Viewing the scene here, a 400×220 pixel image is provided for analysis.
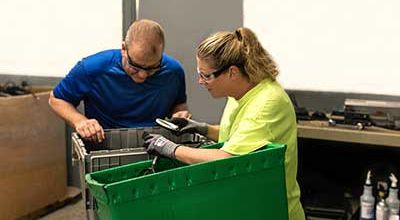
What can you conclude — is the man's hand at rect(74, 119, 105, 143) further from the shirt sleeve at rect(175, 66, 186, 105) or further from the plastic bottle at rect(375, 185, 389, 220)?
the plastic bottle at rect(375, 185, 389, 220)

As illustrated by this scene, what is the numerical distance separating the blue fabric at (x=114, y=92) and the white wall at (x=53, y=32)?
1.33m

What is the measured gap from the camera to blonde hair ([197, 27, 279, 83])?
1.74 m

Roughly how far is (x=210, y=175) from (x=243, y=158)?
114 millimetres

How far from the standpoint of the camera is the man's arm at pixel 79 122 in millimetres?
1977

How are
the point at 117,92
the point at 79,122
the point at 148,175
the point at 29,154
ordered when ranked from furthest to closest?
1. the point at 29,154
2. the point at 117,92
3. the point at 79,122
4. the point at 148,175

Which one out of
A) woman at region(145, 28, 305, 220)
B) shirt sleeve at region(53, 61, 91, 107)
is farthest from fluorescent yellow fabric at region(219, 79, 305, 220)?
shirt sleeve at region(53, 61, 91, 107)

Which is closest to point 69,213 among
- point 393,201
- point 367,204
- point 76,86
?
point 76,86

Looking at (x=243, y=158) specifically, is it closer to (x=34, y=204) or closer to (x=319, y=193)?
(x=319, y=193)

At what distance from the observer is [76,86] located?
7.61 ft

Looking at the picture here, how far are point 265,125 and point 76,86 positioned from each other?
1036 mm

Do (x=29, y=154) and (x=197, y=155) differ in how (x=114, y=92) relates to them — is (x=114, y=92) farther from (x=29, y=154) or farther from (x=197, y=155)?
(x=29, y=154)

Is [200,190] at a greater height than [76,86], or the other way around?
[76,86]

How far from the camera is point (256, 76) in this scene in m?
1.75

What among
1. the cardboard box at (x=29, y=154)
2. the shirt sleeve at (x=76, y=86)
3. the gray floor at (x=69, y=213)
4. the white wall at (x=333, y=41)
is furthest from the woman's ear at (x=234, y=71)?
the gray floor at (x=69, y=213)
